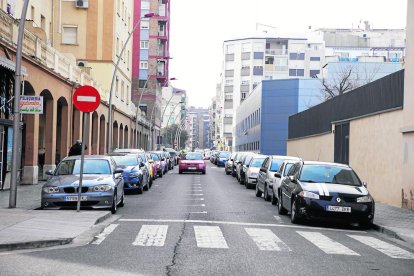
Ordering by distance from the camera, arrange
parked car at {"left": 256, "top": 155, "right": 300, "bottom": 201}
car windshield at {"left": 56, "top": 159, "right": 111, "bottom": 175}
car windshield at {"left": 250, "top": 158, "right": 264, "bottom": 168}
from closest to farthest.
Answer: car windshield at {"left": 56, "top": 159, "right": 111, "bottom": 175} < parked car at {"left": 256, "top": 155, "right": 300, "bottom": 201} < car windshield at {"left": 250, "top": 158, "right": 264, "bottom": 168}

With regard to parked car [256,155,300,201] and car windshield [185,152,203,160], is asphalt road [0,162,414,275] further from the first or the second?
car windshield [185,152,203,160]

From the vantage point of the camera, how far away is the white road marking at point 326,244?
9164mm

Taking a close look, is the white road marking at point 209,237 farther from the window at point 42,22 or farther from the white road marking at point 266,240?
the window at point 42,22

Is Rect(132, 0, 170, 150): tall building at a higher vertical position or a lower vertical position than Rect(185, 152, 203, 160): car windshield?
higher

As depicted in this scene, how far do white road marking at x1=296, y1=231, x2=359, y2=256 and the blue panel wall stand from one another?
52.0 m

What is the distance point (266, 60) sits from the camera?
106875 millimetres

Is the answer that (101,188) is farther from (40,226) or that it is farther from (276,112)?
(276,112)

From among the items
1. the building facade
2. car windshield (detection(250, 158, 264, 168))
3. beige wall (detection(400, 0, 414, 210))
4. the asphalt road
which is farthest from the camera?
the building facade

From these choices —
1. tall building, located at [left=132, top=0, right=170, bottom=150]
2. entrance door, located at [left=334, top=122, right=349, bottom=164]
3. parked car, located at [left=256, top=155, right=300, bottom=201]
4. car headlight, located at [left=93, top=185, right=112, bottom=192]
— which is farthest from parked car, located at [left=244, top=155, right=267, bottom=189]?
tall building, located at [left=132, top=0, right=170, bottom=150]

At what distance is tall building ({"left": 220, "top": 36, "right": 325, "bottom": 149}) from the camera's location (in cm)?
10319

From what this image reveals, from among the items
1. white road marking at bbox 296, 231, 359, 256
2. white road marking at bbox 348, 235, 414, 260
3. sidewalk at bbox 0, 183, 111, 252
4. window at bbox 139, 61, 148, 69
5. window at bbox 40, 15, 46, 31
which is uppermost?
window at bbox 139, 61, 148, 69

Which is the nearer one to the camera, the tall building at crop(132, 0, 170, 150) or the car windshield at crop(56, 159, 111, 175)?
the car windshield at crop(56, 159, 111, 175)

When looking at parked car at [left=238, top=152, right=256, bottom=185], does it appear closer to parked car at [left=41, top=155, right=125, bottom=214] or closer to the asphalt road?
parked car at [left=41, top=155, right=125, bottom=214]

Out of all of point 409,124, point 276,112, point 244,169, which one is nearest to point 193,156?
point 244,169
